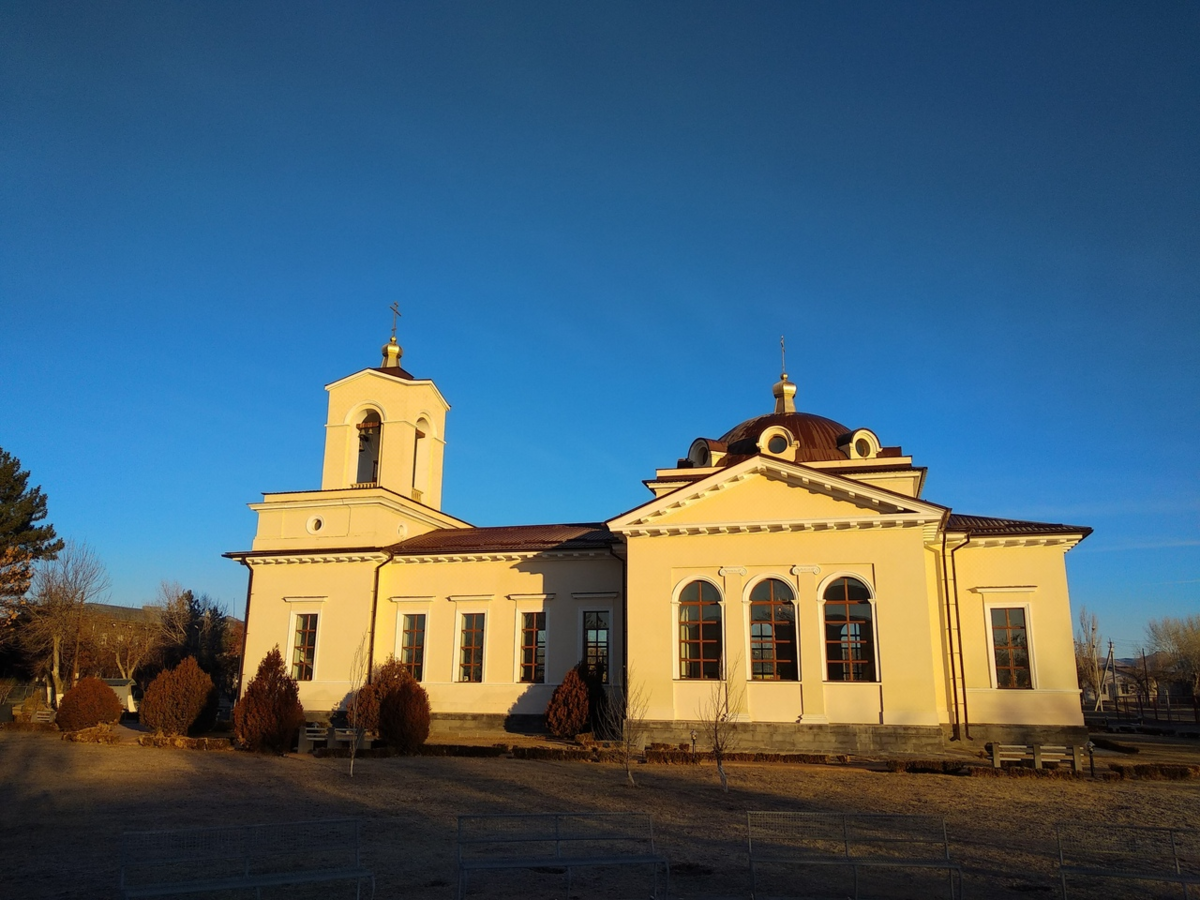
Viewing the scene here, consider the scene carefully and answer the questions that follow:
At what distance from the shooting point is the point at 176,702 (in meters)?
22.8

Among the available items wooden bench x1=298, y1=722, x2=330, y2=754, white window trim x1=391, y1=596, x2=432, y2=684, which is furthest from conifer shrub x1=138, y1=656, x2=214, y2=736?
white window trim x1=391, y1=596, x2=432, y2=684

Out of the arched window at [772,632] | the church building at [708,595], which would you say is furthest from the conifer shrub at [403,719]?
the arched window at [772,632]

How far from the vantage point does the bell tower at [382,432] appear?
29.1m

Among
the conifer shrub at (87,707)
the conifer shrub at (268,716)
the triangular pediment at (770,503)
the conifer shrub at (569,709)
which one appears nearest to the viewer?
the triangular pediment at (770,503)

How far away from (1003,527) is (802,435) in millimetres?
6919

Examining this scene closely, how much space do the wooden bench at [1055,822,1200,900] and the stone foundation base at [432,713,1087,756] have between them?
778cm

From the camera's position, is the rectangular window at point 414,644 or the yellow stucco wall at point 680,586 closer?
the yellow stucco wall at point 680,586

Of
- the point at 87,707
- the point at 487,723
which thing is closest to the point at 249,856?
the point at 487,723

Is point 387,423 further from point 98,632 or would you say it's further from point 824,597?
point 98,632

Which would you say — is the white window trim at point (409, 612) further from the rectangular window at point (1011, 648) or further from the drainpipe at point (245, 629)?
the rectangular window at point (1011, 648)

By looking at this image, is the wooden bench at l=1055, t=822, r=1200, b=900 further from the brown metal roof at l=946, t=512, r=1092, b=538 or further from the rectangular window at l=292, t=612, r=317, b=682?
the rectangular window at l=292, t=612, r=317, b=682

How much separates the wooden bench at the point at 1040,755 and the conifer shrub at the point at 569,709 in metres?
9.88

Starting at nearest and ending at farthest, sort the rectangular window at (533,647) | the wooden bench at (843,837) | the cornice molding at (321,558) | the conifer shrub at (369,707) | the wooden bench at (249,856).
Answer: the wooden bench at (249,856) → the wooden bench at (843,837) → the conifer shrub at (369,707) → the rectangular window at (533,647) → the cornice molding at (321,558)

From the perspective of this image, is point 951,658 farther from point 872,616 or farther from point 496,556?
point 496,556
